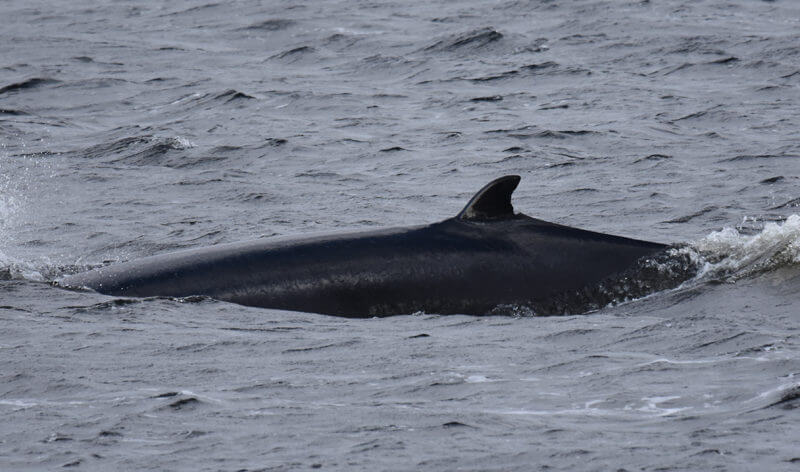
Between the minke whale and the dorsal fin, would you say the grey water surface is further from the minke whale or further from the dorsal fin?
the dorsal fin

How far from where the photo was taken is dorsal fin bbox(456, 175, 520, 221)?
10188 mm

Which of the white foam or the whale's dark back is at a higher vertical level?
the whale's dark back

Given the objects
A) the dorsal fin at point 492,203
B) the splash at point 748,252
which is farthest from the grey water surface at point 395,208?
the dorsal fin at point 492,203

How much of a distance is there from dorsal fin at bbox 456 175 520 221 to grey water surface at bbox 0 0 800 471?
75cm

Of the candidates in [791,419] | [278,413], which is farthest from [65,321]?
[791,419]

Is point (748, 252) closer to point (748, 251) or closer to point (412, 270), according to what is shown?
point (748, 251)

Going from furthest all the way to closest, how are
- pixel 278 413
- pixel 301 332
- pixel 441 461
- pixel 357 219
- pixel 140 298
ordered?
pixel 357 219, pixel 140 298, pixel 301 332, pixel 278 413, pixel 441 461

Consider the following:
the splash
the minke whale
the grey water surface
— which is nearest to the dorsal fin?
the minke whale

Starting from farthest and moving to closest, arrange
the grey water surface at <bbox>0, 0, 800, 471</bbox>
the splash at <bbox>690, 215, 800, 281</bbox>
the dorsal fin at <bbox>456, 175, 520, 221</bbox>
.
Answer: the splash at <bbox>690, 215, 800, 281</bbox> < the dorsal fin at <bbox>456, 175, 520, 221</bbox> < the grey water surface at <bbox>0, 0, 800, 471</bbox>

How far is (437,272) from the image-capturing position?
10383mm

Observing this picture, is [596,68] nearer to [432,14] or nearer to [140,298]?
[432,14]

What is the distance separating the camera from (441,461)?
7.23 m

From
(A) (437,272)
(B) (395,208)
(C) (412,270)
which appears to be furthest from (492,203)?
(B) (395,208)

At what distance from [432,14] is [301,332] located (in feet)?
77.1
